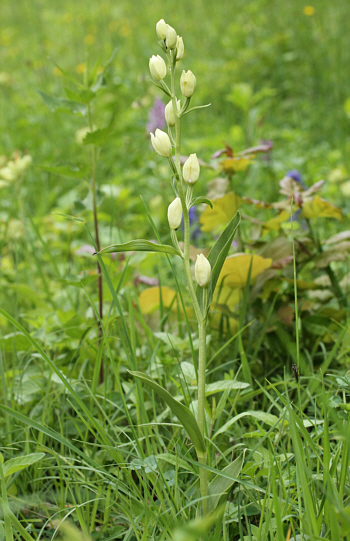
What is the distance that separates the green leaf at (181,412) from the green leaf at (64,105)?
763 mm

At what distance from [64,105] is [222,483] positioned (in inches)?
36.7

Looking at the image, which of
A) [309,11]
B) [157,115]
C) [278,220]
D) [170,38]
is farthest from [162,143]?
[309,11]

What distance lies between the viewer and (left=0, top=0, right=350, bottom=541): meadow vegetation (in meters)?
0.73

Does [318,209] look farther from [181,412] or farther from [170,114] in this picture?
[181,412]

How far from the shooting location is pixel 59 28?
19.4 ft

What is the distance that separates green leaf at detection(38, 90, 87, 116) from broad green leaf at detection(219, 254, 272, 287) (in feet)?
1.68

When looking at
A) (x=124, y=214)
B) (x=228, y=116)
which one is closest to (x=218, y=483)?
(x=124, y=214)

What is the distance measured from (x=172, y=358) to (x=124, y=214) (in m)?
1.57

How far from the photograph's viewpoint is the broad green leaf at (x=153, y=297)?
1.31 metres

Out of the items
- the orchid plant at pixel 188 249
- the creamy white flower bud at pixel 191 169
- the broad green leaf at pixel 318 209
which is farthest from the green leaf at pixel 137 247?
the broad green leaf at pixel 318 209

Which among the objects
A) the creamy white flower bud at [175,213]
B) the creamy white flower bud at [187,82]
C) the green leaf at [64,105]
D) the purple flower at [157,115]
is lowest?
the creamy white flower bud at [175,213]

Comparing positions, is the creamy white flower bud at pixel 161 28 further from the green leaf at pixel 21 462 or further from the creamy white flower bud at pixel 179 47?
the green leaf at pixel 21 462

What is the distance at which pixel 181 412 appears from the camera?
654mm

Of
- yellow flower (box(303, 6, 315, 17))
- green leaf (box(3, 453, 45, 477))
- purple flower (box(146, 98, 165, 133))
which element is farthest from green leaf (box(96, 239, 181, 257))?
yellow flower (box(303, 6, 315, 17))
